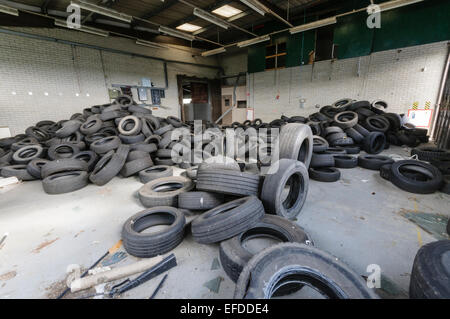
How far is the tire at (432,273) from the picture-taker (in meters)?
1.00

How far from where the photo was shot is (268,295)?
43.3 inches

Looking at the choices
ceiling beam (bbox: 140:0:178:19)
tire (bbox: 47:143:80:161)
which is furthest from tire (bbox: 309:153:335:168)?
ceiling beam (bbox: 140:0:178:19)

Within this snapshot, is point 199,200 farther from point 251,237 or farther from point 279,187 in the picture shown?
point 279,187

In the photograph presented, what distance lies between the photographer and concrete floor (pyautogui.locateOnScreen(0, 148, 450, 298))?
1.51 meters

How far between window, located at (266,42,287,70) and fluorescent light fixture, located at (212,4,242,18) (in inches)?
125

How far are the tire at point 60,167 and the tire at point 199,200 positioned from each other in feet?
9.04

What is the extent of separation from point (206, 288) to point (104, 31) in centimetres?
876

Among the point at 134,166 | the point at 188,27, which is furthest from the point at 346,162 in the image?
the point at 188,27

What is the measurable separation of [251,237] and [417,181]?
9.29 ft

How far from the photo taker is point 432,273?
1.06 m

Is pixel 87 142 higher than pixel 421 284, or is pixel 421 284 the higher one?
pixel 87 142

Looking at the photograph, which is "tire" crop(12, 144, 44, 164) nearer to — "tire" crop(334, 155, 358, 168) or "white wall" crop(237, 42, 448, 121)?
"tire" crop(334, 155, 358, 168)

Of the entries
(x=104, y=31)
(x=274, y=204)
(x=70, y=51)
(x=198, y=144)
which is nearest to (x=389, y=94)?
(x=198, y=144)
